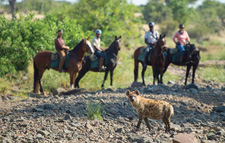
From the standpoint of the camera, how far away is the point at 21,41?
54.7 ft

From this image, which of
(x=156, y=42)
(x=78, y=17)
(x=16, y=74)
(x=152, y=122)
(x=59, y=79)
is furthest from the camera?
(x=78, y=17)

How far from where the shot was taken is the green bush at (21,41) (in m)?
16.0

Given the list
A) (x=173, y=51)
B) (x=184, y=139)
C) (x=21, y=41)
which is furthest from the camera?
(x=21, y=41)

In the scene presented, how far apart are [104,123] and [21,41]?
10292mm

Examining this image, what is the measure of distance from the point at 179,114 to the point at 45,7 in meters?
37.5

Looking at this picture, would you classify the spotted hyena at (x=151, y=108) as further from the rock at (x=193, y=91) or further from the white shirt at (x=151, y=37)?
the white shirt at (x=151, y=37)

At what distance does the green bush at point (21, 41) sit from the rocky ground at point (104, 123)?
5.81 metres

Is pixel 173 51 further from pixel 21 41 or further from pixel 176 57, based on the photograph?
pixel 21 41

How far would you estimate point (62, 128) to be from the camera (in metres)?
7.28

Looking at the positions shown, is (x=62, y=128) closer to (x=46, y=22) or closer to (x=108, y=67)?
(x=108, y=67)

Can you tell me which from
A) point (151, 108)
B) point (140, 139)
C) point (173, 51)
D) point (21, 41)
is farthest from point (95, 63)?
point (140, 139)

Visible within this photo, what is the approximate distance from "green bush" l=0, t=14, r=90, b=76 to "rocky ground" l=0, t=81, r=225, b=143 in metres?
5.81

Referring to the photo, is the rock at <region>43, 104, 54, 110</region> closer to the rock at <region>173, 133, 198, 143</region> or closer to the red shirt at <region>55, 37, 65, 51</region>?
the rock at <region>173, 133, 198, 143</region>

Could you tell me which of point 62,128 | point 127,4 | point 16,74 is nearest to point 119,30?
point 127,4
